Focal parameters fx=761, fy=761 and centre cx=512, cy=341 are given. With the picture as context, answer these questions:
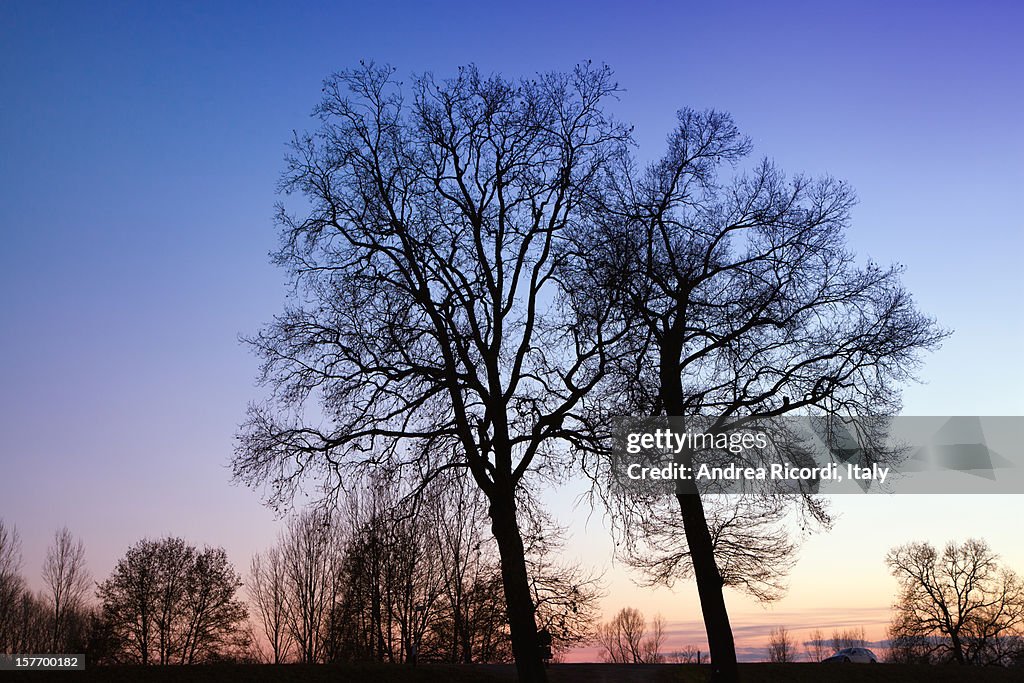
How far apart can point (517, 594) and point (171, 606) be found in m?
42.3

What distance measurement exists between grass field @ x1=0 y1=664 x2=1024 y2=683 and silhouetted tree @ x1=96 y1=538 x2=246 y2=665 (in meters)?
33.3

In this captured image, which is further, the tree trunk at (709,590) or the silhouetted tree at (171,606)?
the silhouetted tree at (171,606)

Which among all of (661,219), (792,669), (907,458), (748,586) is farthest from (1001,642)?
(661,219)

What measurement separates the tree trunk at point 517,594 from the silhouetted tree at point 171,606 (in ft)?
132

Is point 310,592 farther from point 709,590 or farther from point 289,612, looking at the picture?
point 709,590

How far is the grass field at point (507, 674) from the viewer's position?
17.3 meters

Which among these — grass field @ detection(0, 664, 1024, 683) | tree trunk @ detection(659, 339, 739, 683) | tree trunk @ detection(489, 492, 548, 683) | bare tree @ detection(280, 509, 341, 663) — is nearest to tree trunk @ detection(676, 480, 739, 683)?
tree trunk @ detection(659, 339, 739, 683)

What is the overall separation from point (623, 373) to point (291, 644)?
149 ft

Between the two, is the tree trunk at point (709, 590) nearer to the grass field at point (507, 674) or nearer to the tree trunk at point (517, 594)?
the tree trunk at point (517, 594)

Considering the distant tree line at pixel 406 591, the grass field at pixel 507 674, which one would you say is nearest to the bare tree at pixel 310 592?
the distant tree line at pixel 406 591

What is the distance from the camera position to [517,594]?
16.4 meters

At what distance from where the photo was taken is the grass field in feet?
56.7

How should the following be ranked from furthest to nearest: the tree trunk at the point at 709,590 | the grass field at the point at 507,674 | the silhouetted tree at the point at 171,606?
1. the silhouetted tree at the point at 171,606
2. the tree trunk at the point at 709,590
3. the grass field at the point at 507,674

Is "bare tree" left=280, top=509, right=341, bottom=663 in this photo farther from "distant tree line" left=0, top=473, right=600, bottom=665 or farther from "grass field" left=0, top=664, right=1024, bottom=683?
"grass field" left=0, top=664, right=1024, bottom=683
